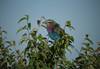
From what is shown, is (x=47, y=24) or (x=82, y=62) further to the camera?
(x=82, y=62)

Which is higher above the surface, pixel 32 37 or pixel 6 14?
pixel 6 14

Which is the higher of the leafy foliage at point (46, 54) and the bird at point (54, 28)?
the bird at point (54, 28)

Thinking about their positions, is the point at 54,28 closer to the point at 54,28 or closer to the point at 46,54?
the point at 54,28

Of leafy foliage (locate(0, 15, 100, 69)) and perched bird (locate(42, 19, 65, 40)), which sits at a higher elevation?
perched bird (locate(42, 19, 65, 40))

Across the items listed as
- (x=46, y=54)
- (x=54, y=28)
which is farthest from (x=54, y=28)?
(x=46, y=54)

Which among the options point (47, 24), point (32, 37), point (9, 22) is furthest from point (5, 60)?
point (9, 22)

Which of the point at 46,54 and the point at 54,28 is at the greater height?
the point at 54,28

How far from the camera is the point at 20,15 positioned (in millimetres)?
2652

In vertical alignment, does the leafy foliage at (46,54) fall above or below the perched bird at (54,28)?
below

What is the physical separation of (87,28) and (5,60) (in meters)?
1.21

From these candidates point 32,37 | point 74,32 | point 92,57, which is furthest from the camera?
point 74,32

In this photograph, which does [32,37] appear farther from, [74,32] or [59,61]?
[74,32]

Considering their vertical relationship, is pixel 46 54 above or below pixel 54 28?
below

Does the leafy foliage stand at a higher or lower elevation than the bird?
lower
